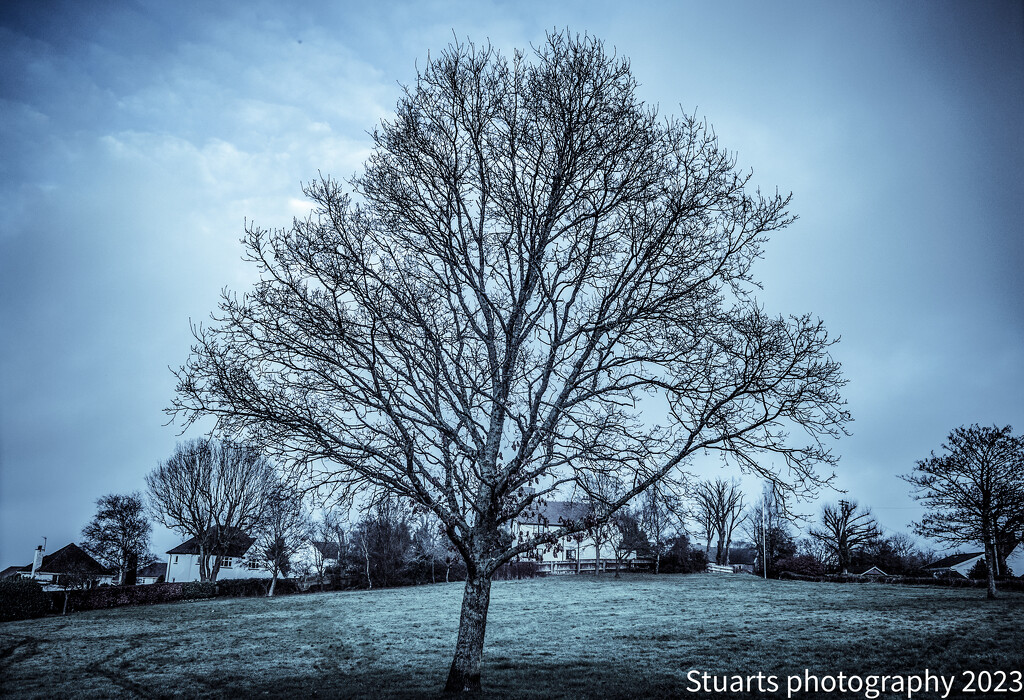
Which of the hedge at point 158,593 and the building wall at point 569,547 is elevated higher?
the building wall at point 569,547

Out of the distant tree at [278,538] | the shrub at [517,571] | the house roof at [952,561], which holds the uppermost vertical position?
the distant tree at [278,538]

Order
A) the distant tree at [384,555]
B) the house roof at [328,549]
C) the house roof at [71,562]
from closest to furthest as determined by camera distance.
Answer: the distant tree at [384,555]
the house roof at [328,549]
the house roof at [71,562]

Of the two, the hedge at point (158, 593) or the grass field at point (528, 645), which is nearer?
the grass field at point (528, 645)

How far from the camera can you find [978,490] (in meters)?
26.5

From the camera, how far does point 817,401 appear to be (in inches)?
347

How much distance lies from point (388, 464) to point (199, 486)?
4068 centimetres

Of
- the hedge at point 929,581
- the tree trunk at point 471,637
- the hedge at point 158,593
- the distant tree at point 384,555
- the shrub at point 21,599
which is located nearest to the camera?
the tree trunk at point 471,637

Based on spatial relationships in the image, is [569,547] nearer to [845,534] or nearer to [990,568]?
[845,534]

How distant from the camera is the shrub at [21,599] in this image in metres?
28.4

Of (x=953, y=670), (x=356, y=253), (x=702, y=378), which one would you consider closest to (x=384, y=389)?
(x=356, y=253)

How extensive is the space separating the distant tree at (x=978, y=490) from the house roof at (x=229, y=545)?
157 feet

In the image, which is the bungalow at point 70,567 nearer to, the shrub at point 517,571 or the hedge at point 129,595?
the hedge at point 129,595

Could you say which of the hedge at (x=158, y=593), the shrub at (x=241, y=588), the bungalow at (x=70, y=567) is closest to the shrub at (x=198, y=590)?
the hedge at (x=158, y=593)

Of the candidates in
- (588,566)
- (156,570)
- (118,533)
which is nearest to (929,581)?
(588,566)
